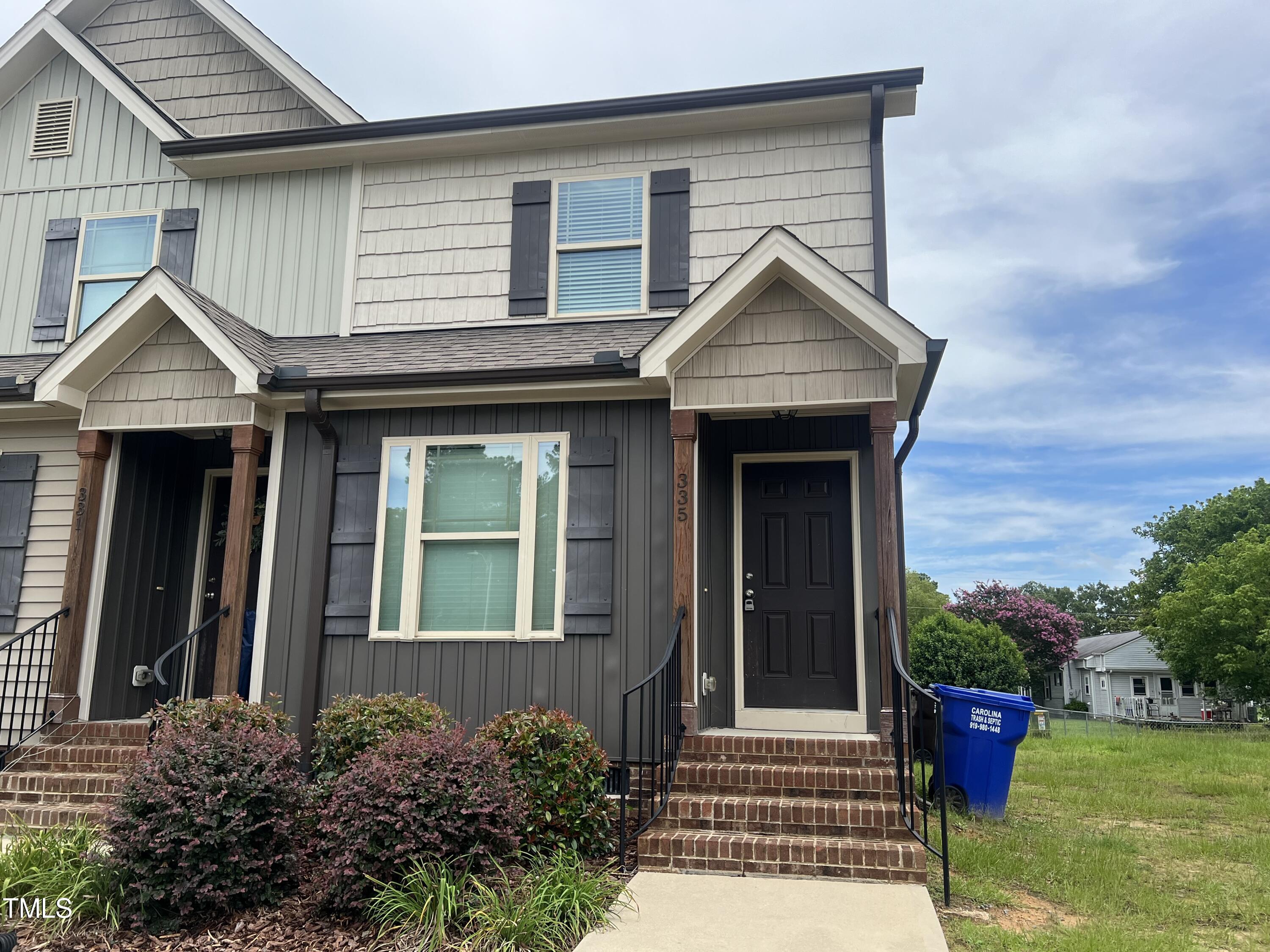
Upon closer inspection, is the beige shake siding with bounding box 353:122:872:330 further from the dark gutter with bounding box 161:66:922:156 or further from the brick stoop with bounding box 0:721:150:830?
the brick stoop with bounding box 0:721:150:830

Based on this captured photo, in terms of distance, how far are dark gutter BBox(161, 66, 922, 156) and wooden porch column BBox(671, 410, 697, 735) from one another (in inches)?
118

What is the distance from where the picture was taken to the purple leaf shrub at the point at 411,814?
13.6ft

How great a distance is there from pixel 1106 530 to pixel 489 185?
78869 mm

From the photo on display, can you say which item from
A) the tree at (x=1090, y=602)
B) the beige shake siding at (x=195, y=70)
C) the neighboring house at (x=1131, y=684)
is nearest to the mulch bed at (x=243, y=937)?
the beige shake siding at (x=195, y=70)

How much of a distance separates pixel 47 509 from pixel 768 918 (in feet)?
22.1

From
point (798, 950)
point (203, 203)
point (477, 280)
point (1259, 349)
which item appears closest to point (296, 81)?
point (203, 203)

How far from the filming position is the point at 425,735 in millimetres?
4977

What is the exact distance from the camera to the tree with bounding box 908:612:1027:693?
11.8 m

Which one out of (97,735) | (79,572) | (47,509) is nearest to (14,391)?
(47,509)

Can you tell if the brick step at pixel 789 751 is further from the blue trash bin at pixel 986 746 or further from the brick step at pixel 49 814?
the brick step at pixel 49 814

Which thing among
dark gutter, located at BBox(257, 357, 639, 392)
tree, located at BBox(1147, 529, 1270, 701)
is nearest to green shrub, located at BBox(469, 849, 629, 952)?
dark gutter, located at BBox(257, 357, 639, 392)

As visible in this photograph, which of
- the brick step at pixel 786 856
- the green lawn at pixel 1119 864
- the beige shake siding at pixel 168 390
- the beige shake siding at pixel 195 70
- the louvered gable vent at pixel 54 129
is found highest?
the beige shake siding at pixel 195 70

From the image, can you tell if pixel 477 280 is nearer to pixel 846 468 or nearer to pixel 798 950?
pixel 846 468

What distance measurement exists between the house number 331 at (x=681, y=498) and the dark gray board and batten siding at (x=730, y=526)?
0.65ft
